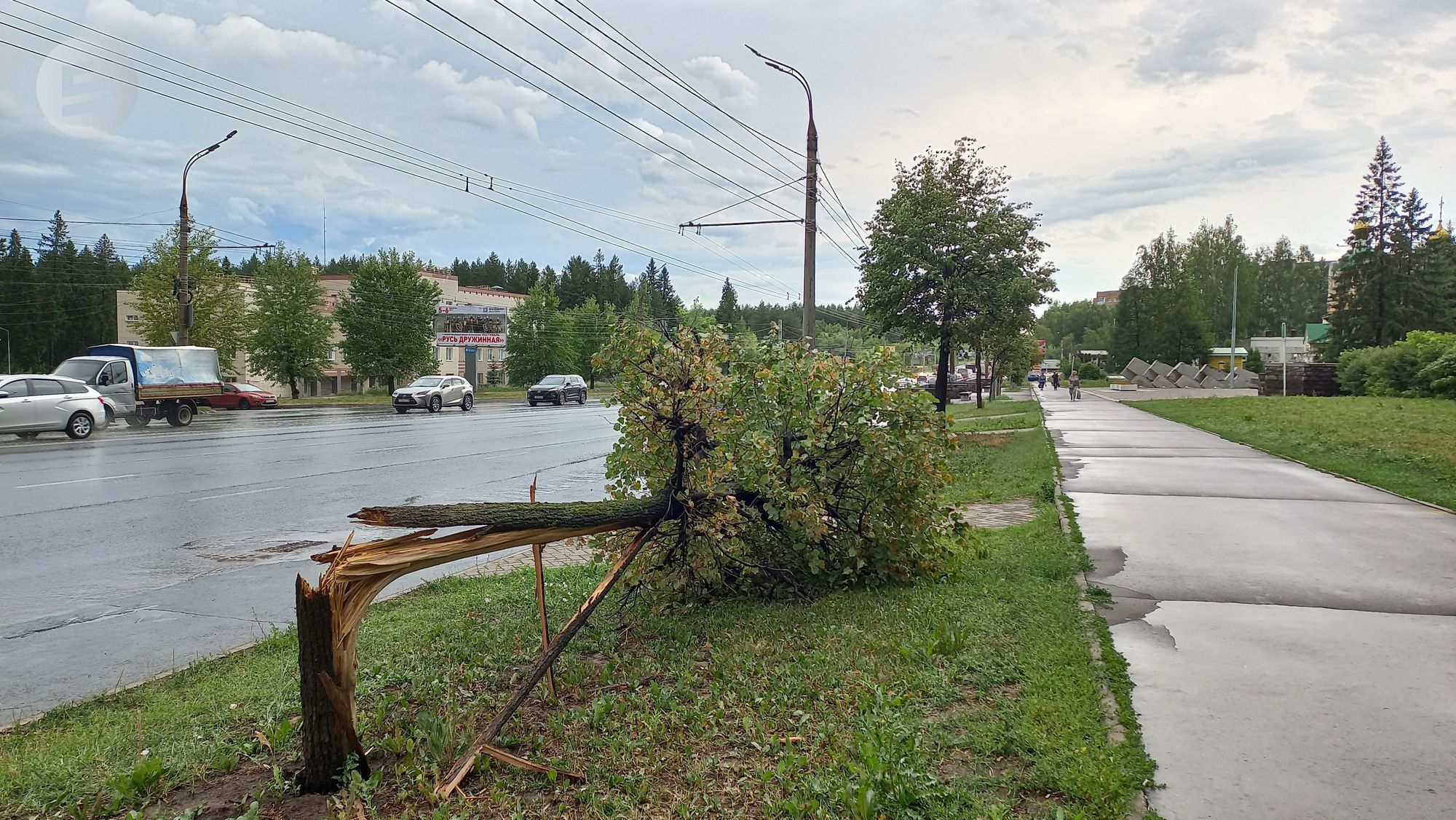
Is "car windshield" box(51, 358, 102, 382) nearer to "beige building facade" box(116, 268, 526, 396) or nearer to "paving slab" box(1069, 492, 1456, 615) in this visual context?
"paving slab" box(1069, 492, 1456, 615)

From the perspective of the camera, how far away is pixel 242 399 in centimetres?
4262

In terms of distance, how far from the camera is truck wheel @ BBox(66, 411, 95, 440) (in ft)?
70.0

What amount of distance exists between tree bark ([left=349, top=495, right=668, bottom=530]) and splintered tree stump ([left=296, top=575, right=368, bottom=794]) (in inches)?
13.7

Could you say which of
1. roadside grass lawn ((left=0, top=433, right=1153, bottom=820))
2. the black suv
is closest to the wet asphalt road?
roadside grass lawn ((left=0, top=433, right=1153, bottom=820))

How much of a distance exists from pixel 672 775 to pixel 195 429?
2745 cm

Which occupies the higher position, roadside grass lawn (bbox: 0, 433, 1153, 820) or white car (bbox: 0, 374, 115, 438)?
white car (bbox: 0, 374, 115, 438)

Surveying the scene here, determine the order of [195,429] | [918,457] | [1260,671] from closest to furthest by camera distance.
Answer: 1. [1260,671]
2. [918,457]
3. [195,429]

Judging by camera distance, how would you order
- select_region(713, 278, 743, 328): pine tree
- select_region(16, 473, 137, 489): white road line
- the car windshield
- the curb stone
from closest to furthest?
the curb stone → select_region(16, 473, 137, 489): white road line → the car windshield → select_region(713, 278, 743, 328): pine tree

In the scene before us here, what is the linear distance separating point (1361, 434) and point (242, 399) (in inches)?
1719

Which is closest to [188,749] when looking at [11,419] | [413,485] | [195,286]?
[413,485]

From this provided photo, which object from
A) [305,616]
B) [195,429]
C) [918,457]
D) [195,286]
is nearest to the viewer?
[305,616]

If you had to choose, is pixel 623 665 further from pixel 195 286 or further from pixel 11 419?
pixel 195 286

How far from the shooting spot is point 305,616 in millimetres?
3123

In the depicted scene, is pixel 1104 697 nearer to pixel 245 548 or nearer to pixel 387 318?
pixel 245 548
